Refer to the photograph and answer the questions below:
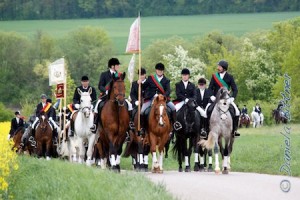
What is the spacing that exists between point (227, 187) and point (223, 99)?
5.38 meters

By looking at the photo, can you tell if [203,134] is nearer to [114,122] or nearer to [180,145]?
[180,145]

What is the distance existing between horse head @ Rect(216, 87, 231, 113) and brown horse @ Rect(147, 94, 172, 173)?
134 cm

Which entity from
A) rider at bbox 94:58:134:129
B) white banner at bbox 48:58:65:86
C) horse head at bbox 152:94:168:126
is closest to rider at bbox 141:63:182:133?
rider at bbox 94:58:134:129

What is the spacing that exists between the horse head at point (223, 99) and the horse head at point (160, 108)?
4.44 feet

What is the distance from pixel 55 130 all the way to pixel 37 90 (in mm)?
128919

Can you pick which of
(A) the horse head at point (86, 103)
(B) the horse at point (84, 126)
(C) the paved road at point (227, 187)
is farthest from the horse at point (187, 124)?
(C) the paved road at point (227, 187)

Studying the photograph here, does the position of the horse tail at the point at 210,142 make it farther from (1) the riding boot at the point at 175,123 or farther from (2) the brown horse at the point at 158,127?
(2) the brown horse at the point at 158,127

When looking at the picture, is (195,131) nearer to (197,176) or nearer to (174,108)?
(174,108)

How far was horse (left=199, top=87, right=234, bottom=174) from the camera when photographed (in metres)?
26.7

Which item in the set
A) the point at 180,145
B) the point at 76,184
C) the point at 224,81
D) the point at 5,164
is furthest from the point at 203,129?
the point at 76,184

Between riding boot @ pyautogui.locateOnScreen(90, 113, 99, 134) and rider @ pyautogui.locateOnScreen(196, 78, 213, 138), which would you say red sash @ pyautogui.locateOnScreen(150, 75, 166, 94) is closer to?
rider @ pyautogui.locateOnScreen(196, 78, 213, 138)

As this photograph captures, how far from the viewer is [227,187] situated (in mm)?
21531

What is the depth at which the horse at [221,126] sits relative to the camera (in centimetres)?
2667

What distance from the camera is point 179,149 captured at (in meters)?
29.0
